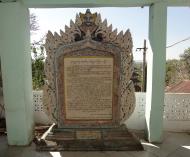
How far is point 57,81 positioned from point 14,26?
1110 mm

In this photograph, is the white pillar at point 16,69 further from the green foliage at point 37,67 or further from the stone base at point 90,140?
the green foliage at point 37,67

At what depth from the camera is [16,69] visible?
344 centimetres

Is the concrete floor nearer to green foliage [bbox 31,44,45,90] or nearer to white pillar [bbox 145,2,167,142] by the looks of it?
white pillar [bbox 145,2,167,142]

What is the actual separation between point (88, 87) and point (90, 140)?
0.89 metres

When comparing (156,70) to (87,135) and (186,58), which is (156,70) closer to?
(87,135)

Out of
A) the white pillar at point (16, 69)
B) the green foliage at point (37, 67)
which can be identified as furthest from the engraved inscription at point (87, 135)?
the green foliage at point (37, 67)

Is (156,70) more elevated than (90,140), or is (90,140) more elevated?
(156,70)

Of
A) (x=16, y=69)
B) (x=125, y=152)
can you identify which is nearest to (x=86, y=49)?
(x=16, y=69)

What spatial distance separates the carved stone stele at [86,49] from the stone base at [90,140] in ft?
1.54

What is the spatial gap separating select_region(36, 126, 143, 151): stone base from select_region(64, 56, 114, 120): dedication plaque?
0.80 ft

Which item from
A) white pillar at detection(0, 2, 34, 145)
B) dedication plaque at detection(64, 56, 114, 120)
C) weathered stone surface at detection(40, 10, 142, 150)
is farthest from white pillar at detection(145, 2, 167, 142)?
white pillar at detection(0, 2, 34, 145)

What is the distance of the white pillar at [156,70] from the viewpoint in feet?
11.4

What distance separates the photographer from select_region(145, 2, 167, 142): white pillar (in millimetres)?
3475

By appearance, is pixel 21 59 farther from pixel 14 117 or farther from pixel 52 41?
pixel 14 117
